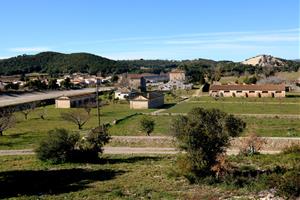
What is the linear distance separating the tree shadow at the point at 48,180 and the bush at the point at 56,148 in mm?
2624

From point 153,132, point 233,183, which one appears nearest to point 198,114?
point 233,183

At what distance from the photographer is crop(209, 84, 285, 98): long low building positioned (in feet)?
289

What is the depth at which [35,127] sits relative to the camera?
53156 mm

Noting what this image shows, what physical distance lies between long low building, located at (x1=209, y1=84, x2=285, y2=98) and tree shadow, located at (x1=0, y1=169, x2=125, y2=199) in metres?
65.5

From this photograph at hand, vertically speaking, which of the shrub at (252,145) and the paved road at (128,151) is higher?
the shrub at (252,145)

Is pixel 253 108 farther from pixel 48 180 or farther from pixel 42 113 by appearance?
pixel 48 180

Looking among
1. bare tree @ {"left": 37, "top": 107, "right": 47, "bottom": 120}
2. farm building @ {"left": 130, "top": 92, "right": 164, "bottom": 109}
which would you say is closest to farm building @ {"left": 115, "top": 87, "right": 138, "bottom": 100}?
farm building @ {"left": 130, "top": 92, "right": 164, "bottom": 109}

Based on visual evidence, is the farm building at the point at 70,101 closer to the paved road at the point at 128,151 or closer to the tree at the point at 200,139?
the paved road at the point at 128,151

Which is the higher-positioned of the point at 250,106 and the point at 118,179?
→ the point at 250,106

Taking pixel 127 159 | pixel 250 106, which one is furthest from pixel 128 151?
pixel 250 106

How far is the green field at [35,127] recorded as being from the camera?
137 ft

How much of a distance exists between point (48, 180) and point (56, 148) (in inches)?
219

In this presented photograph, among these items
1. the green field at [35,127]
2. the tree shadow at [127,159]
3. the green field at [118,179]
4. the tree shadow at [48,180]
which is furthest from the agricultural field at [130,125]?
the tree shadow at [48,180]

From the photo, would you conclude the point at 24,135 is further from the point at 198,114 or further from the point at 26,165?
the point at 198,114
